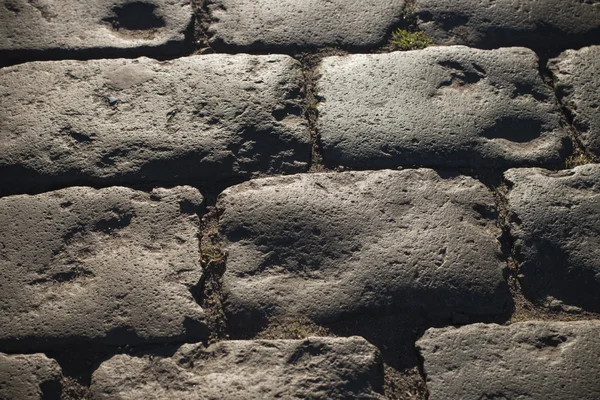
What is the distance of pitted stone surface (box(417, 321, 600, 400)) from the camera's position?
A: 183 centimetres

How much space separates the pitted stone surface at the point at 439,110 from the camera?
2.27m

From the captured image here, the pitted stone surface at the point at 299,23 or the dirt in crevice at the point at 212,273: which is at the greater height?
the pitted stone surface at the point at 299,23

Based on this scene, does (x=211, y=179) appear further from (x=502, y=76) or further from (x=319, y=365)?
(x=502, y=76)

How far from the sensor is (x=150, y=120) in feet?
7.61

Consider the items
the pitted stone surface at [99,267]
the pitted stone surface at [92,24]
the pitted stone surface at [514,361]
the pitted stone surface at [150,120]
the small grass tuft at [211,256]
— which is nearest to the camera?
the pitted stone surface at [514,361]

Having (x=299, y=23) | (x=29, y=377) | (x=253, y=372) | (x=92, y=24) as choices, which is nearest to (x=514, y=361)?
(x=253, y=372)

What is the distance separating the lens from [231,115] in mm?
2332

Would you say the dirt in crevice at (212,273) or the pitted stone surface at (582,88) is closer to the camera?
the dirt in crevice at (212,273)

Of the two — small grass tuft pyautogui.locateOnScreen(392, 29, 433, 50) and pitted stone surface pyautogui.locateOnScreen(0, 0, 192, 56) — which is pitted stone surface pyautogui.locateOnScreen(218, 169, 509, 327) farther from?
pitted stone surface pyautogui.locateOnScreen(0, 0, 192, 56)

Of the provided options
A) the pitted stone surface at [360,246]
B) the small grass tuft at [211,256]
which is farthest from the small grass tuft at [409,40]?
the small grass tuft at [211,256]

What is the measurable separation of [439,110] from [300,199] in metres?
0.64

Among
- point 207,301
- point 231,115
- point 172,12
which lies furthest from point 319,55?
point 207,301

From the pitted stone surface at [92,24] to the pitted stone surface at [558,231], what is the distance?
1.45 m

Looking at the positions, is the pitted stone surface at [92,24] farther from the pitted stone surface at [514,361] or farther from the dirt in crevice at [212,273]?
the pitted stone surface at [514,361]
